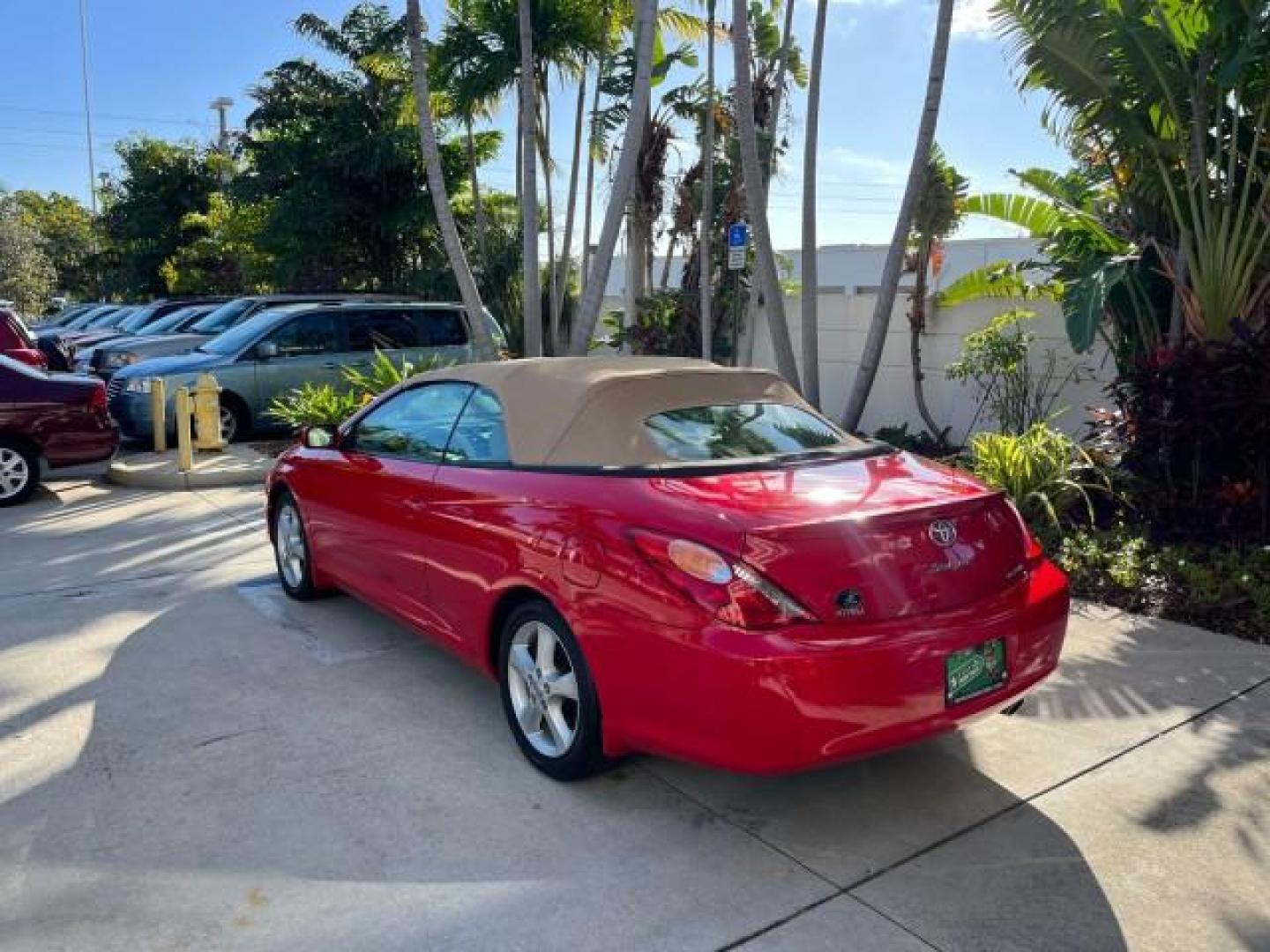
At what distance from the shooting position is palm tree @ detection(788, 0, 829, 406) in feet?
31.4

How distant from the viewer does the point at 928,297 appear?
10594 mm

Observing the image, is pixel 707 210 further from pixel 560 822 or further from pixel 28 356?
pixel 560 822

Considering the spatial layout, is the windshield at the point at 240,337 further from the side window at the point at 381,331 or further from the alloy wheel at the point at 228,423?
the side window at the point at 381,331

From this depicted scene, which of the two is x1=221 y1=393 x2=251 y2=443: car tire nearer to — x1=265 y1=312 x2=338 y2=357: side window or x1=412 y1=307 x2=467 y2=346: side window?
x1=265 y1=312 x2=338 y2=357: side window

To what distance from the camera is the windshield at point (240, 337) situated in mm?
12070

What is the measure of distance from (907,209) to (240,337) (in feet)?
26.1

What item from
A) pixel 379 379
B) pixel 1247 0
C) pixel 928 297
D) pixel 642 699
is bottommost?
pixel 642 699

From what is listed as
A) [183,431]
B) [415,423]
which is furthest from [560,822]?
[183,431]

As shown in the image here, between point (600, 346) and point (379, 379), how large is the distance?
510 centimetres

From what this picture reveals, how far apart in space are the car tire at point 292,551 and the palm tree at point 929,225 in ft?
22.4

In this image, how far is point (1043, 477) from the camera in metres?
6.94

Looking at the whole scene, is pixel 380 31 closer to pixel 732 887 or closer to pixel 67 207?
pixel 732 887

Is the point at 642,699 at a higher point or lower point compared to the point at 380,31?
lower

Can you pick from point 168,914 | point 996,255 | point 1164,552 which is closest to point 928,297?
point 1164,552
